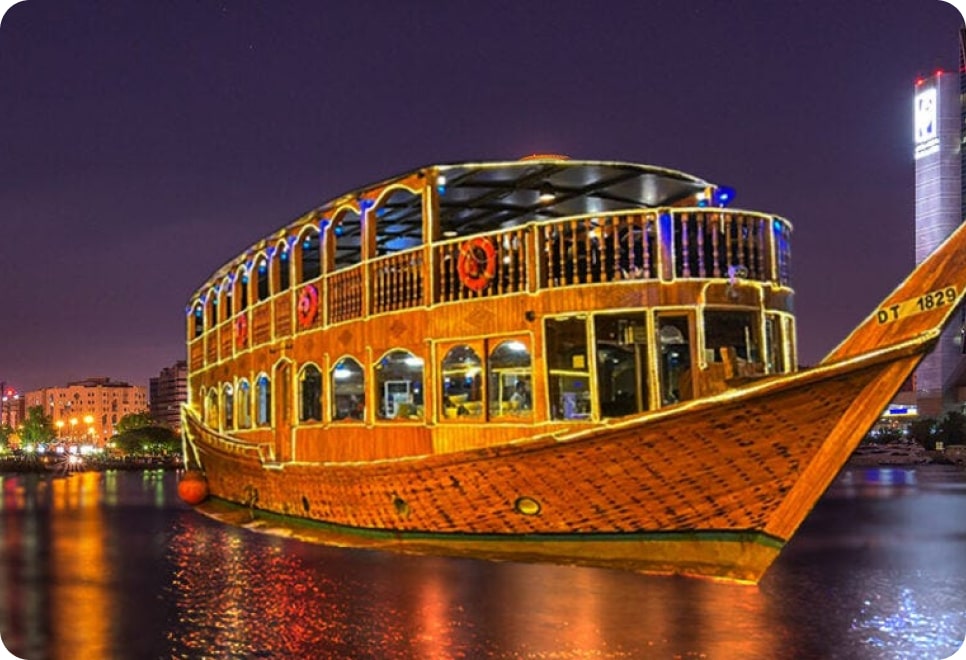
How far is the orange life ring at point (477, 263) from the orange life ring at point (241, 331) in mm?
7588

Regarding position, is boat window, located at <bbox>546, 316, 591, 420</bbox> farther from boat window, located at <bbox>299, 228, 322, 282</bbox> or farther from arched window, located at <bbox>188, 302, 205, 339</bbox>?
arched window, located at <bbox>188, 302, 205, 339</bbox>

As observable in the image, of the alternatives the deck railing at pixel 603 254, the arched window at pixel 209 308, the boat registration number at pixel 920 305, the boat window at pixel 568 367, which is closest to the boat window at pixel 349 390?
the arched window at pixel 209 308

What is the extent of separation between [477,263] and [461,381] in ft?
9.03

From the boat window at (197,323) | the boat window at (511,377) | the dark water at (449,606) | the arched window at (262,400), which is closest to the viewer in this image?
the dark water at (449,606)

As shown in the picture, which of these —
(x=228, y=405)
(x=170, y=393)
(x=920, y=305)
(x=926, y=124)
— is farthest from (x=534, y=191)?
(x=170, y=393)

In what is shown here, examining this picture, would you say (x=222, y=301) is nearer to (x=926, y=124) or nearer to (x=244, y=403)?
(x=244, y=403)

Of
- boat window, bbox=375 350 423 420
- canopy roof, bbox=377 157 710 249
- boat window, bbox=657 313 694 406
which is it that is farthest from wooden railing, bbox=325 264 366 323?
boat window, bbox=657 313 694 406

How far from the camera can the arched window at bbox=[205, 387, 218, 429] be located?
21.4 metres

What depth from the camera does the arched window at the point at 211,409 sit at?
2144cm

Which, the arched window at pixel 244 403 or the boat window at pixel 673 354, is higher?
the boat window at pixel 673 354

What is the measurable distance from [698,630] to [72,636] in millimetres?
5997

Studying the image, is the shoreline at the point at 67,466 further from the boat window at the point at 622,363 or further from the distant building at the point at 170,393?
the distant building at the point at 170,393

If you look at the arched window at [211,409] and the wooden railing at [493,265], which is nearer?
the wooden railing at [493,265]

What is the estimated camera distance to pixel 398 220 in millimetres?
15422
